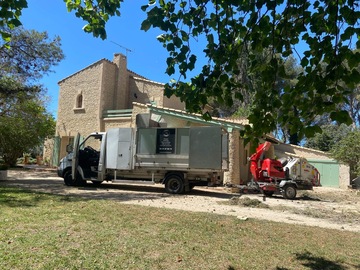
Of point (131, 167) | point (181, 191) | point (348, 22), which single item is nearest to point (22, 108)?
point (131, 167)

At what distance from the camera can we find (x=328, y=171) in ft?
79.7

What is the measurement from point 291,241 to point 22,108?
22.2 m

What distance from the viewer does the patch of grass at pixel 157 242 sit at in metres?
4.51

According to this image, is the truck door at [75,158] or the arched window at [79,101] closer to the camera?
the truck door at [75,158]

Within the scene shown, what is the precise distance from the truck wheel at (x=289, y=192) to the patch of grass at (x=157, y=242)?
7251mm

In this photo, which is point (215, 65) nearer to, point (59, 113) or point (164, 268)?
point (164, 268)

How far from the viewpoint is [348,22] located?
363cm

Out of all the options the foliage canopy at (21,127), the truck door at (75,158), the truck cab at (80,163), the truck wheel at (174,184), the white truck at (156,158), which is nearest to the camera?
the white truck at (156,158)

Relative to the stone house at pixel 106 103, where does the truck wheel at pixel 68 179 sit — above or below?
below

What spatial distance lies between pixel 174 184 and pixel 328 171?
1538 centimetres

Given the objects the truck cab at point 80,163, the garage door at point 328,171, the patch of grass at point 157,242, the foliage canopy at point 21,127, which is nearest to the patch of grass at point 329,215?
the patch of grass at point 157,242

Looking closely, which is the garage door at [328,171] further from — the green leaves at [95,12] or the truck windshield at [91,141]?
the green leaves at [95,12]

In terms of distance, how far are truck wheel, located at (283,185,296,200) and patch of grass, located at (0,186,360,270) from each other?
725 cm

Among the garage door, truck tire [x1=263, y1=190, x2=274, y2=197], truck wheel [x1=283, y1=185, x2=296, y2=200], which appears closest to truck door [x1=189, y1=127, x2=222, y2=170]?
truck tire [x1=263, y1=190, x2=274, y2=197]
